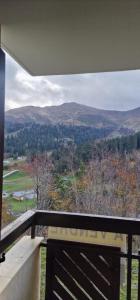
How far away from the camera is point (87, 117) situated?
2461mm

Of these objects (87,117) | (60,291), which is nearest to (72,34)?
(87,117)

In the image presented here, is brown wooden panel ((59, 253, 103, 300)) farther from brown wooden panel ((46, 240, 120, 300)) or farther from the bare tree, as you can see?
the bare tree

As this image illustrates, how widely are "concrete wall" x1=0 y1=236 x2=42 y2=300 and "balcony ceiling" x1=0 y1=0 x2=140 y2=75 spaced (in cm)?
143

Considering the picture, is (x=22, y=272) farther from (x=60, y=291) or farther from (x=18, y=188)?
(x=18, y=188)

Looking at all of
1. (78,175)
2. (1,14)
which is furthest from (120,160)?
(1,14)

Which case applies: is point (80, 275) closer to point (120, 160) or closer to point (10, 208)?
point (10, 208)

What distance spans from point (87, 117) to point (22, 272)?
142 centimetres

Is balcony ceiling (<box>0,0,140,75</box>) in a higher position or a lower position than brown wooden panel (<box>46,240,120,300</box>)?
higher

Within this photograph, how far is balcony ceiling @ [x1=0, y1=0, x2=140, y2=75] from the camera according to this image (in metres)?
1.25

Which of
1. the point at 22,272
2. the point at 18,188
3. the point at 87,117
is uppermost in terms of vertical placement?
the point at 87,117

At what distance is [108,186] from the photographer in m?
2.53

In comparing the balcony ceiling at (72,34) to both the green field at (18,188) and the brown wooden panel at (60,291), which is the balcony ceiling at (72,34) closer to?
the green field at (18,188)

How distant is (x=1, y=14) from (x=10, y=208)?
52.2 inches

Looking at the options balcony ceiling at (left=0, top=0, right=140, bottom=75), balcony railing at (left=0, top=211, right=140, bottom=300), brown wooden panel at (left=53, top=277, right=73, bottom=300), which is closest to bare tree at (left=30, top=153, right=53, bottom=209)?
balcony railing at (left=0, top=211, right=140, bottom=300)
